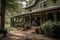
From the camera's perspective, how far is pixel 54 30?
1588 cm

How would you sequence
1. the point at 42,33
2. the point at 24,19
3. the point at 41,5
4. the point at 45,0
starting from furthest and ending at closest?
1. the point at 24,19
2. the point at 41,5
3. the point at 45,0
4. the point at 42,33

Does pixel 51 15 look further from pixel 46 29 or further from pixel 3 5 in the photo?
pixel 3 5

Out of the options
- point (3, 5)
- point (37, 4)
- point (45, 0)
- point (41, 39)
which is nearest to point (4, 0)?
point (3, 5)

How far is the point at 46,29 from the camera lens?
56.8ft

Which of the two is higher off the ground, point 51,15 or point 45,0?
point 45,0

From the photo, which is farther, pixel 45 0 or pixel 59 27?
pixel 45 0

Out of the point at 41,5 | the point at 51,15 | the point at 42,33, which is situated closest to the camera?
the point at 42,33

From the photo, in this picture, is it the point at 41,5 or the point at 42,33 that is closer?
the point at 42,33

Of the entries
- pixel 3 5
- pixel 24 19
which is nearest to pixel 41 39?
pixel 3 5

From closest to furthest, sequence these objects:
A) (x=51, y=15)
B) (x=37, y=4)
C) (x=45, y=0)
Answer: (x=51, y=15) < (x=45, y=0) < (x=37, y=4)

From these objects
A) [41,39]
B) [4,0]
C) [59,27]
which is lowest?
[41,39]

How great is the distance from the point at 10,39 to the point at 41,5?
13916 millimetres

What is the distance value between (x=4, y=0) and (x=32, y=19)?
13227 millimetres

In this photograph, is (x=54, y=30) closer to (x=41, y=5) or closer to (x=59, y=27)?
(x=59, y=27)
